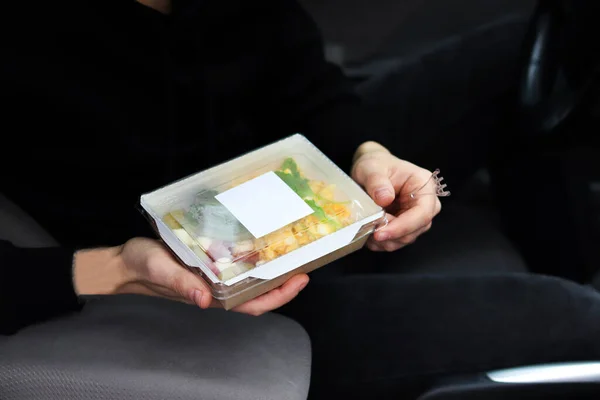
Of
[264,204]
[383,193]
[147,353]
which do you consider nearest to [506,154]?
[383,193]

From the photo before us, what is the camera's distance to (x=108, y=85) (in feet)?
2.70

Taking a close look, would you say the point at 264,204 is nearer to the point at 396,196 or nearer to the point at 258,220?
the point at 258,220

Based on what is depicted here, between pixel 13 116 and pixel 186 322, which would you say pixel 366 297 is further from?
pixel 13 116

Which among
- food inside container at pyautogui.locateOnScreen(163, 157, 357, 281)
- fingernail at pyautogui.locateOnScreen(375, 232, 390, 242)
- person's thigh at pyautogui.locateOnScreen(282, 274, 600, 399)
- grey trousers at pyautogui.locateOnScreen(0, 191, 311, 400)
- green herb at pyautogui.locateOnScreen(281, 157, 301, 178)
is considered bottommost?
person's thigh at pyautogui.locateOnScreen(282, 274, 600, 399)

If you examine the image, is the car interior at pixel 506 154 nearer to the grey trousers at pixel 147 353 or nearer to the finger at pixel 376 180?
the grey trousers at pixel 147 353

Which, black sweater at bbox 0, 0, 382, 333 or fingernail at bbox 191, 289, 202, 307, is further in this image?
black sweater at bbox 0, 0, 382, 333

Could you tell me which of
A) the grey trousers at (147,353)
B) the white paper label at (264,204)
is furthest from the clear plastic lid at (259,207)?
the grey trousers at (147,353)

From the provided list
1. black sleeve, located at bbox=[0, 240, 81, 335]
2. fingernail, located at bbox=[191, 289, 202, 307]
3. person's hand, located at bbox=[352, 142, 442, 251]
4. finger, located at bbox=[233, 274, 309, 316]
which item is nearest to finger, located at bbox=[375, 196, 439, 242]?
person's hand, located at bbox=[352, 142, 442, 251]

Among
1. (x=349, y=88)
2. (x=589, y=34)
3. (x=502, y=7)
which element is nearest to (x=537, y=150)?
(x=589, y=34)

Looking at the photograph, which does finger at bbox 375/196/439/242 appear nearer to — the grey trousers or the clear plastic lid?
the clear plastic lid

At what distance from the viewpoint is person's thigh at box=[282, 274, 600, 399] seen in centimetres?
84

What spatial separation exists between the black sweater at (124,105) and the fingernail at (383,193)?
0.74ft

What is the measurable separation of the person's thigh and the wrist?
0.79ft

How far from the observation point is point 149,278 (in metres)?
0.71
